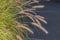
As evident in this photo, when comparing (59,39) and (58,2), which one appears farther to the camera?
(58,2)

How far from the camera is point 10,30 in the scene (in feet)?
7.54

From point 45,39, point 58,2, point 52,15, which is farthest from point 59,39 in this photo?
point 58,2

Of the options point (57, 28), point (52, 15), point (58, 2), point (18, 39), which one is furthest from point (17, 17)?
point (58, 2)

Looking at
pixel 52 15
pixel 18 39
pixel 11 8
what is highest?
pixel 11 8

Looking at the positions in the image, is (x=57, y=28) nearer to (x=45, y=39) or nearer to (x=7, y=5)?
(x=45, y=39)

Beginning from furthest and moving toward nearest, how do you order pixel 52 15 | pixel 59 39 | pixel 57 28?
pixel 52 15
pixel 57 28
pixel 59 39

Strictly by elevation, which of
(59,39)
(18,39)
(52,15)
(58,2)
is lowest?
(58,2)

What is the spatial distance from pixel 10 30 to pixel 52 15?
548 cm

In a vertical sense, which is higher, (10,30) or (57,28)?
(10,30)

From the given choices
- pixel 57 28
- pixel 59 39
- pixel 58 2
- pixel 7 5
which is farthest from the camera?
pixel 58 2

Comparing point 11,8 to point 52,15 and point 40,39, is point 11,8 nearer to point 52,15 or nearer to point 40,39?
point 40,39

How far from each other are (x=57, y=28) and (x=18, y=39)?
3877mm

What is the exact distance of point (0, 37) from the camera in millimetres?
2207

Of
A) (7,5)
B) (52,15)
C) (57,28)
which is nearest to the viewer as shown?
(7,5)
